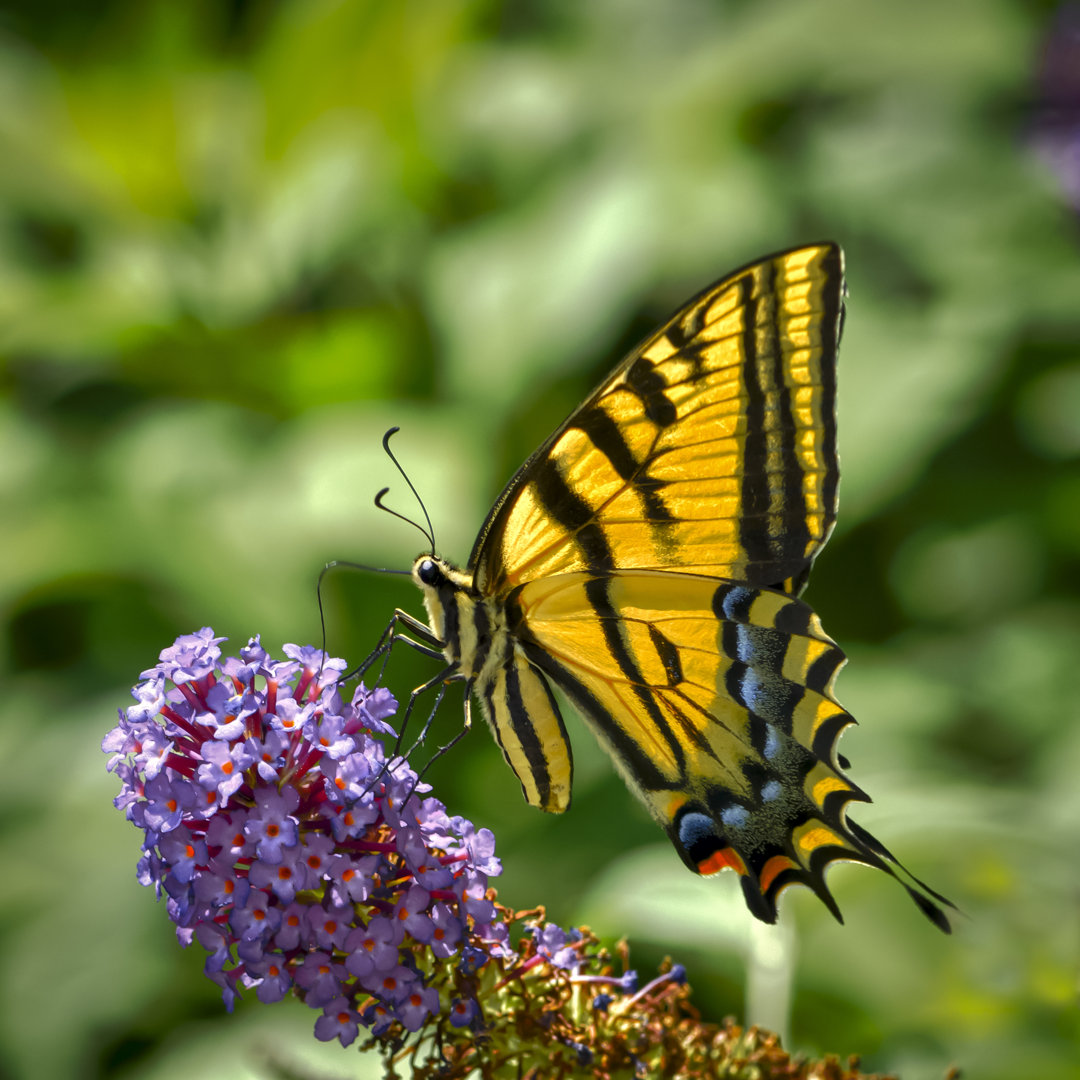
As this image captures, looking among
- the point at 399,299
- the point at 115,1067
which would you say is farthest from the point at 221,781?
the point at 399,299

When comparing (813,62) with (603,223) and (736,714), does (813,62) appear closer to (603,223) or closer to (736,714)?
(603,223)

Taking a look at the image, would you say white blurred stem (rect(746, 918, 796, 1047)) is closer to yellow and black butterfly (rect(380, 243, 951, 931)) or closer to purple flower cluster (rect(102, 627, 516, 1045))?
yellow and black butterfly (rect(380, 243, 951, 931))

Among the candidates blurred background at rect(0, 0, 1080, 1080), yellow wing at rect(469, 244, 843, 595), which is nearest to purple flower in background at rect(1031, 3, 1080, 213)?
blurred background at rect(0, 0, 1080, 1080)

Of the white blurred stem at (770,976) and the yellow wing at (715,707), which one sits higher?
the yellow wing at (715,707)

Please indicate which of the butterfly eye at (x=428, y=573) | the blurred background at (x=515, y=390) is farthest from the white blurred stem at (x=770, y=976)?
the butterfly eye at (x=428, y=573)

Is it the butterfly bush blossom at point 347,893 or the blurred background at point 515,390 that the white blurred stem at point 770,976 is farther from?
the butterfly bush blossom at point 347,893
